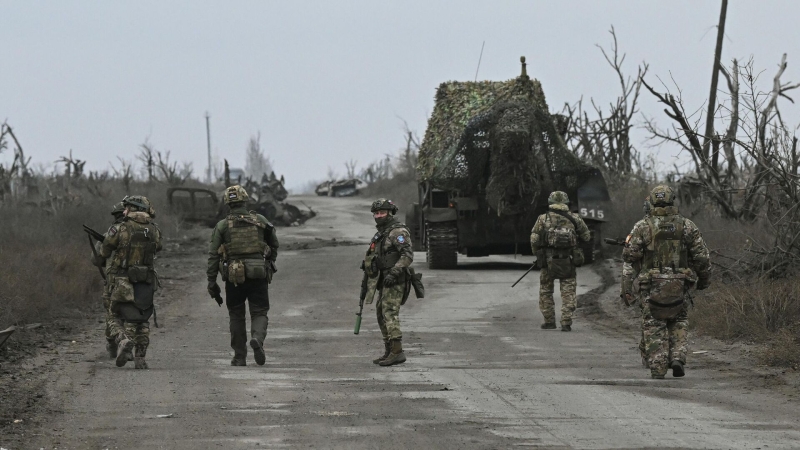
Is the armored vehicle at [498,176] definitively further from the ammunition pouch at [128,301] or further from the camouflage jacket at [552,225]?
the ammunition pouch at [128,301]

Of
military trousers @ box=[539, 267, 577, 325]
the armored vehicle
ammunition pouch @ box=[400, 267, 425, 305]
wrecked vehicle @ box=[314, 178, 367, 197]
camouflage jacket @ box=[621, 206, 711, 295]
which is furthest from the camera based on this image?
wrecked vehicle @ box=[314, 178, 367, 197]

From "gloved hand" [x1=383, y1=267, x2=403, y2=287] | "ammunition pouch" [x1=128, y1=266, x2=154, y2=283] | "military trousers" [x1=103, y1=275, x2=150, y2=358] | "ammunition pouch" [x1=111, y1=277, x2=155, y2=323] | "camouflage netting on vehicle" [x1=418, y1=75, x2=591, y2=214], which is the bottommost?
"military trousers" [x1=103, y1=275, x2=150, y2=358]

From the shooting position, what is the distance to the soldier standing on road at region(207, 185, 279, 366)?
38.1 ft

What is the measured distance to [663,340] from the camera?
35.0ft

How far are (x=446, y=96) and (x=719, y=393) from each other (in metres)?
15.4

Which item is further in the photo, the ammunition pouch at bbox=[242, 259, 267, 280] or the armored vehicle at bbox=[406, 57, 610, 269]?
the armored vehicle at bbox=[406, 57, 610, 269]

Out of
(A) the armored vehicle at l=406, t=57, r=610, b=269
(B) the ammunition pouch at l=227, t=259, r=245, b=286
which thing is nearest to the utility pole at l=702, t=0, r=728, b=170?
(A) the armored vehicle at l=406, t=57, r=610, b=269

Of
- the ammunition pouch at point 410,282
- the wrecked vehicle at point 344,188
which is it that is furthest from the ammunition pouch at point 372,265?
the wrecked vehicle at point 344,188

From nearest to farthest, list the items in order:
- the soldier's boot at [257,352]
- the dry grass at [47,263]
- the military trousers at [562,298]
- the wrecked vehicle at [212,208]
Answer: the soldier's boot at [257,352]
the military trousers at [562,298]
the dry grass at [47,263]
the wrecked vehicle at [212,208]

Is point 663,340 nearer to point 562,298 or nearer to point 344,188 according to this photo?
point 562,298

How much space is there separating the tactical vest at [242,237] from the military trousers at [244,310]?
0.32m

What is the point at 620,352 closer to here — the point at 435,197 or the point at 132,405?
the point at 132,405

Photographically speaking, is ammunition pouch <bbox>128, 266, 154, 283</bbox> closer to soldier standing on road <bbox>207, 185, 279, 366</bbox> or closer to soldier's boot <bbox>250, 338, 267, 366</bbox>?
soldier standing on road <bbox>207, 185, 279, 366</bbox>

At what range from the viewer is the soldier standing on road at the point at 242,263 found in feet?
38.1
